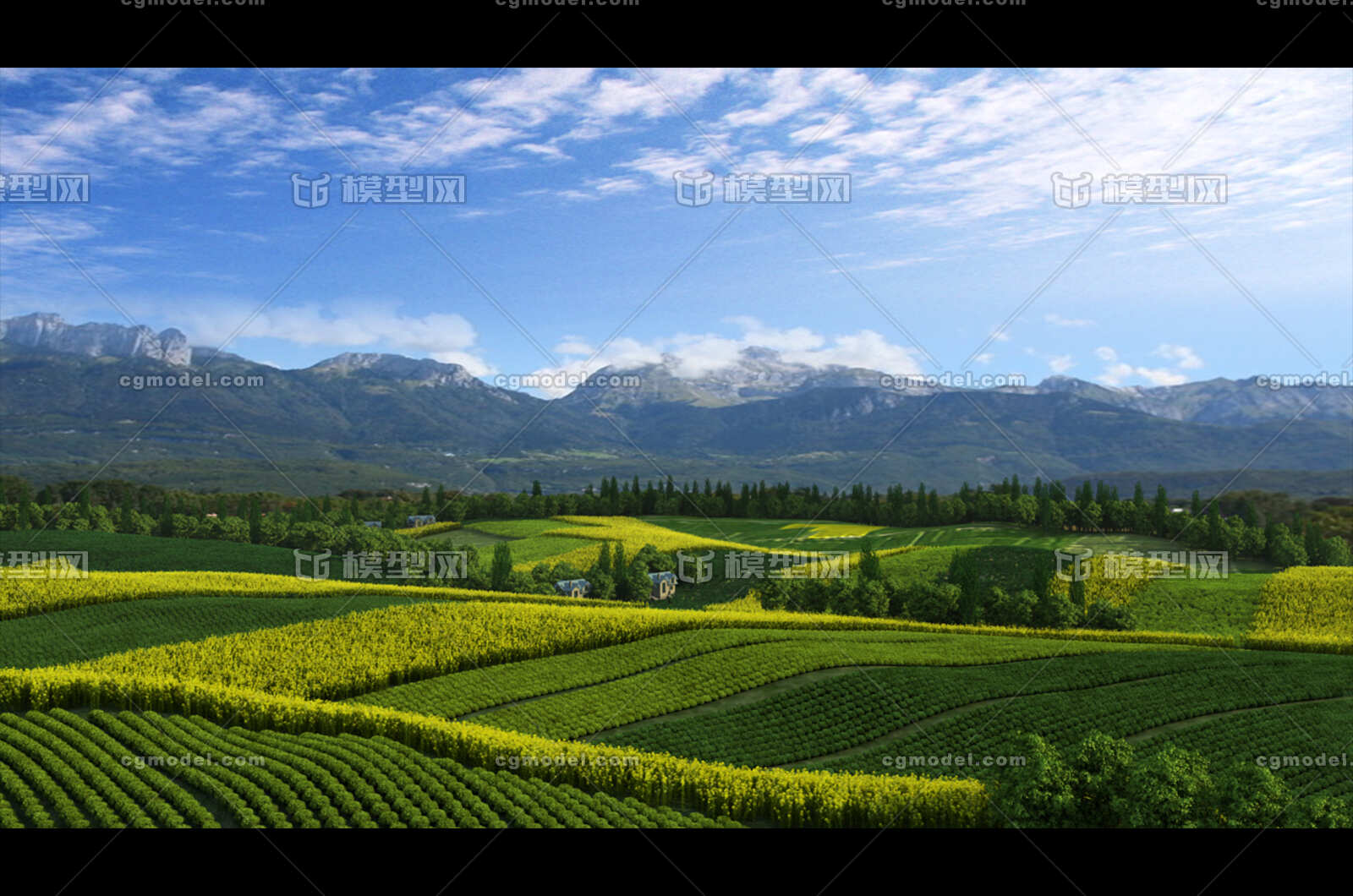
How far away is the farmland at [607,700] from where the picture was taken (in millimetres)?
10492

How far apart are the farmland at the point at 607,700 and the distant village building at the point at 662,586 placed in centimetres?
51

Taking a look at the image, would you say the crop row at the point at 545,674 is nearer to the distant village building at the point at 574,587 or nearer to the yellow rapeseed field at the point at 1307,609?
the distant village building at the point at 574,587

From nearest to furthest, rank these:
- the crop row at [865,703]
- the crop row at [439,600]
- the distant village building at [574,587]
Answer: the crop row at [865,703]
the crop row at [439,600]
the distant village building at [574,587]

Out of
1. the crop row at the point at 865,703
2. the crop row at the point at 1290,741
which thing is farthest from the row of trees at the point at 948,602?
the crop row at the point at 1290,741

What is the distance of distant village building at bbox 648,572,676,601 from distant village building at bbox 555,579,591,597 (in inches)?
71.1

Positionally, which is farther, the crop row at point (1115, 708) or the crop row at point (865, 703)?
the crop row at point (1115, 708)

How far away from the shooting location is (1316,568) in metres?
23.7

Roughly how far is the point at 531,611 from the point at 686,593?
6.36 metres

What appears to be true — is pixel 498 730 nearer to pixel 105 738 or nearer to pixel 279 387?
pixel 105 738

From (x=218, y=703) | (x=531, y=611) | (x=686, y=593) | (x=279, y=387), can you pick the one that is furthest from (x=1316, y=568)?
(x=279, y=387)

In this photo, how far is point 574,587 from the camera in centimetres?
2327

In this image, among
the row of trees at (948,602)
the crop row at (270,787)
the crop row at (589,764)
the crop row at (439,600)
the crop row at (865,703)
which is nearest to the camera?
the crop row at (270,787)

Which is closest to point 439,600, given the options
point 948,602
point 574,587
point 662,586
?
point 574,587
